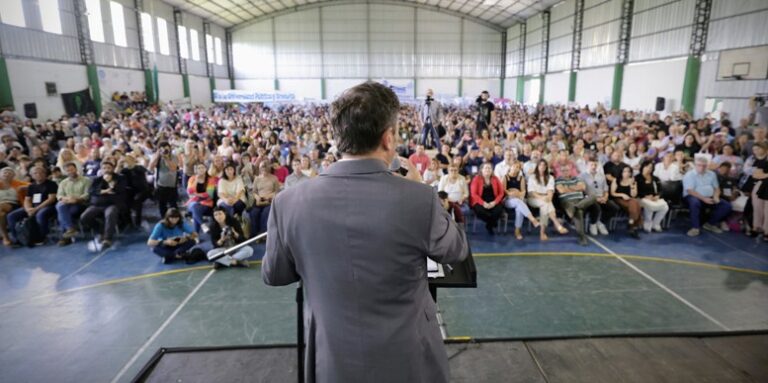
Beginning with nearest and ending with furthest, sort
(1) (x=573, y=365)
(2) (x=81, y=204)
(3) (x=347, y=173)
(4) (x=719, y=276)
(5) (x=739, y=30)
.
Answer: (3) (x=347, y=173) → (1) (x=573, y=365) → (4) (x=719, y=276) → (2) (x=81, y=204) → (5) (x=739, y=30)

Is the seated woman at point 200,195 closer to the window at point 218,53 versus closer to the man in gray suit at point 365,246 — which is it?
the man in gray suit at point 365,246

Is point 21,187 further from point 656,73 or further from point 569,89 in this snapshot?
point 569,89

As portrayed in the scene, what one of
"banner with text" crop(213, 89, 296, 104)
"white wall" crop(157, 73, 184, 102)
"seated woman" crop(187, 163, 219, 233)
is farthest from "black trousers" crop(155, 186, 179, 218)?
"white wall" crop(157, 73, 184, 102)

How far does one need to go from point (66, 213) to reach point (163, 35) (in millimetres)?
19374

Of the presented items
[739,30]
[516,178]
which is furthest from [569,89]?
[516,178]

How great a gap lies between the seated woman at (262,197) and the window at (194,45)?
22.7m

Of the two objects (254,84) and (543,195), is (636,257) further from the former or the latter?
(254,84)

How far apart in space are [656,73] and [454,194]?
1388cm

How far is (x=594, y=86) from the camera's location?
65.3 ft

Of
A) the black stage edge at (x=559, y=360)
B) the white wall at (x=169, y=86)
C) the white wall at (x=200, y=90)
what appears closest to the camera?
the black stage edge at (x=559, y=360)

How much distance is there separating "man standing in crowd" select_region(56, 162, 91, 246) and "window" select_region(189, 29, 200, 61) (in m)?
22.0

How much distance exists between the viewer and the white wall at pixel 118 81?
56.6ft

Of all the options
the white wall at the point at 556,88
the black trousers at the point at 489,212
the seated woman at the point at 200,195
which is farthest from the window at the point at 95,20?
the white wall at the point at 556,88

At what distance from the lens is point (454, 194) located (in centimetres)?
637
